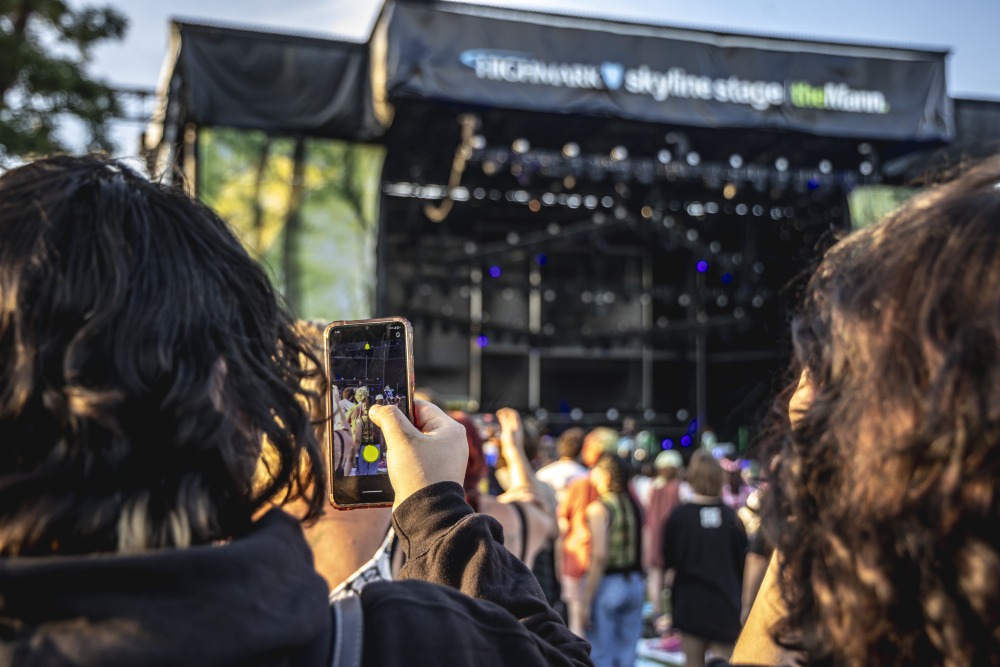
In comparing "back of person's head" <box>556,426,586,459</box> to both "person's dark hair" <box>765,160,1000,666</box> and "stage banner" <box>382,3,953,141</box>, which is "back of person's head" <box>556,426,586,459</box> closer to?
"stage banner" <box>382,3,953,141</box>

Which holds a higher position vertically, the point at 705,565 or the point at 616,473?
the point at 616,473

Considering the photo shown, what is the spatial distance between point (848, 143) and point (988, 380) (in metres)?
12.2

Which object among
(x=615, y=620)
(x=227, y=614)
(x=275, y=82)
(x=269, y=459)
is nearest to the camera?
(x=227, y=614)

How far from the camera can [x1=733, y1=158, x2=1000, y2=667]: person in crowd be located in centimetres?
86

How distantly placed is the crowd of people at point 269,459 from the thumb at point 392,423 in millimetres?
186

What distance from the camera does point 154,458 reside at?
0.90 metres

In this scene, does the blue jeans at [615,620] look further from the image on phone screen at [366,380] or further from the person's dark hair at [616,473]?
the image on phone screen at [366,380]

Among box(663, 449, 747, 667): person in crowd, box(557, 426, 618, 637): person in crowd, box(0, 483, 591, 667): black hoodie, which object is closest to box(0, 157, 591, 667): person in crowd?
box(0, 483, 591, 667): black hoodie

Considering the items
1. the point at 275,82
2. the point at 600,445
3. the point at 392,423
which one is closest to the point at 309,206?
the point at 275,82

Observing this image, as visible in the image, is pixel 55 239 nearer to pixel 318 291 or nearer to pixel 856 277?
pixel 856 277

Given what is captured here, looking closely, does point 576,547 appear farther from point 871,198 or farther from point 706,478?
point 871,198

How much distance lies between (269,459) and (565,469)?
546 centimetres

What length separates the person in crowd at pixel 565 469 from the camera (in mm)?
6345

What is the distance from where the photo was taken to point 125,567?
80 centimetres
